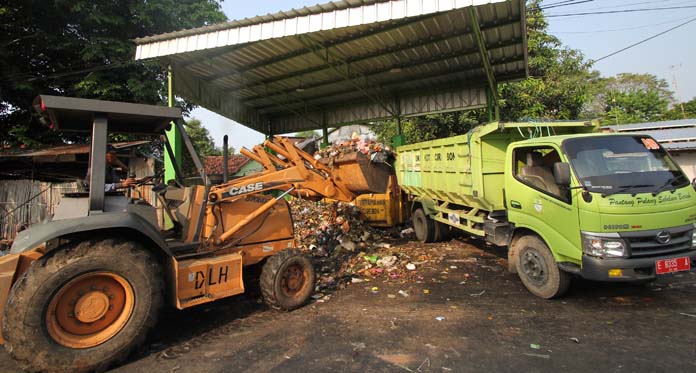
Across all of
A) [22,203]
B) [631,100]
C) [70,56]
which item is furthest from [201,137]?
[631,100]

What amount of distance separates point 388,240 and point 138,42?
22.8 feet

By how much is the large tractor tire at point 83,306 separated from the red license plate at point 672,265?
16.1 feet

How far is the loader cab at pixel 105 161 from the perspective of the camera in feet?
10.8

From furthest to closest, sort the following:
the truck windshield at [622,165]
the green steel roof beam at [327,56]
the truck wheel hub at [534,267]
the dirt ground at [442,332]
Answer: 1. the green steel roof beam at [327,56]
2. the truck wheel hub at [534,267]
3. the truck windshield at [622,165]
4. the dirt ground at [442,332]

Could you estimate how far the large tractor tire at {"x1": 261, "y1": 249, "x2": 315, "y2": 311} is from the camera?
423 centimetres

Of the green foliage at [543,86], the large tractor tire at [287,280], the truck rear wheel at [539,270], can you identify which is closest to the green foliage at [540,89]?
the green foliage at [543,86]

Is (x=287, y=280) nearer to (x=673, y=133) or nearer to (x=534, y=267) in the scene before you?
(x=534, y=267)

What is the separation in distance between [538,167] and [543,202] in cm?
62

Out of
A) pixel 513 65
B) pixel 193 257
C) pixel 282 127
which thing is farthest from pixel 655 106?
pixel 193 257

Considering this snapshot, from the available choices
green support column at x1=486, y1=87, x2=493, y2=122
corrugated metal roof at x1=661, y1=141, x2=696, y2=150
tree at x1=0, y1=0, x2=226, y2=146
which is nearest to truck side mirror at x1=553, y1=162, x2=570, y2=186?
green support column at x1=486, y1=87, x2=493, y2=122

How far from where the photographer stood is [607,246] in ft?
12.5

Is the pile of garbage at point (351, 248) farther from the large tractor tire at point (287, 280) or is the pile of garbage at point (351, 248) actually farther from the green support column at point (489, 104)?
the green support column at point (489, 104)

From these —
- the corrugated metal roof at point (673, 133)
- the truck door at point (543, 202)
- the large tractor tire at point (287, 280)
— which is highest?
the corrugated metal roof at point (673, 133)

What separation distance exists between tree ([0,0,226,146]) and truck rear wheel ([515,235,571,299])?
33.3ft
